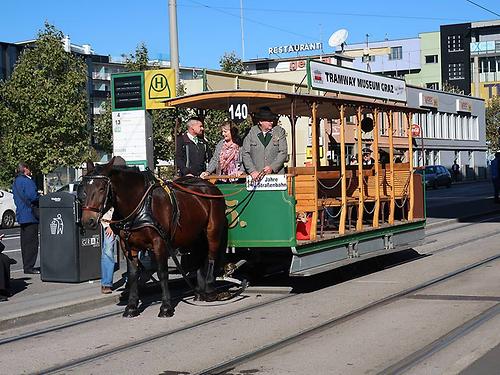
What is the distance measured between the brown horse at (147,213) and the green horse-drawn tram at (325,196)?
711 millimetres

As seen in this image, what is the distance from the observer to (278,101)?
12102 mm

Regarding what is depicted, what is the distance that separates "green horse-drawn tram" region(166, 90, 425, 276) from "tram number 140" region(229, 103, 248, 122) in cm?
2

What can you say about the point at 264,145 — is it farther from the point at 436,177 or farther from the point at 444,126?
the point at 444,126

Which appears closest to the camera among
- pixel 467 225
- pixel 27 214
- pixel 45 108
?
pixel 27 214

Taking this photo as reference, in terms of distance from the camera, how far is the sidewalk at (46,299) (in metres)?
9.86

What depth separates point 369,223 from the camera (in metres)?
14.1

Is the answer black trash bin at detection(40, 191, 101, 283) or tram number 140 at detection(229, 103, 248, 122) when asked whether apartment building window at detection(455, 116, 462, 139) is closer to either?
tram number 140 at detection(229, 103, 248, 122)

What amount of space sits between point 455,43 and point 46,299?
9468 cm

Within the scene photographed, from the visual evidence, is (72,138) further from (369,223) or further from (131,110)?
(369,223)

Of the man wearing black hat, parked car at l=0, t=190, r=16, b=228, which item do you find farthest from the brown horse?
parked car at l=0, t=190, r=16, b=228

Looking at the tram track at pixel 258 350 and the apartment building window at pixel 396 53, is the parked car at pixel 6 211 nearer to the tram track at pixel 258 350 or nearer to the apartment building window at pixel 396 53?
the tram track at pixel 258 350

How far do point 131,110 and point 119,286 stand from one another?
451 cm

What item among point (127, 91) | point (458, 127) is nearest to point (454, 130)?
point (458, 127)

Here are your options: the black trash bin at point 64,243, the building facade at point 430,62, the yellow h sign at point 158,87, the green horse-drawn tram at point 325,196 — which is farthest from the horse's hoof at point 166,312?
the building facade at point 430,62
